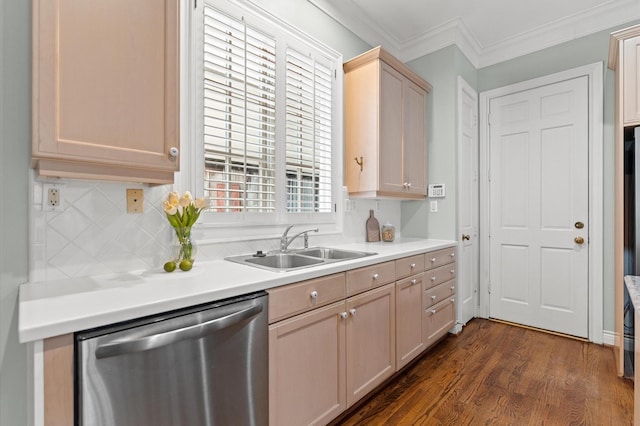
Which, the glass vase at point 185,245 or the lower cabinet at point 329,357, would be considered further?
the glass vase at point 185,245

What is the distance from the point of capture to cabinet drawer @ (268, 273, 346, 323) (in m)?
1.40

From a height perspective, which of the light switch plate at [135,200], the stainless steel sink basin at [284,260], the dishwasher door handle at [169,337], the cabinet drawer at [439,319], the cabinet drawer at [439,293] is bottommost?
the cabinet drawer at [439,319]

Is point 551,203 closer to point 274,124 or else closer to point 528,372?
point 528,372

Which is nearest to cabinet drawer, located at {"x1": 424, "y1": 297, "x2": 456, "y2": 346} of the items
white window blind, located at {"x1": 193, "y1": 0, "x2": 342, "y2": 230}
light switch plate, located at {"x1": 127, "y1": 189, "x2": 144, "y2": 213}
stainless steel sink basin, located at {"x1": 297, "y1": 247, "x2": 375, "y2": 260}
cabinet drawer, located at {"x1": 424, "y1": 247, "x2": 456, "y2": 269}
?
cabinet drawer, located at {"x1": 424, "y1": 247, "x2": 456, "y2": 269}

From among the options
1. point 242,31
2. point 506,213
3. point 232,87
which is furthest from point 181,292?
point 506,213

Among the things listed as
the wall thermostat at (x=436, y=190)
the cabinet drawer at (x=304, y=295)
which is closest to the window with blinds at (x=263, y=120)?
the cabinet drawer at (x=304, y=295)

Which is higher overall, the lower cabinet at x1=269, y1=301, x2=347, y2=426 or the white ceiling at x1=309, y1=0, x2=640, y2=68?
the white ceiling at x1=309, y1=0, x2=640, y2=68

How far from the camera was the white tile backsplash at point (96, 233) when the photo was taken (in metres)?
1.28

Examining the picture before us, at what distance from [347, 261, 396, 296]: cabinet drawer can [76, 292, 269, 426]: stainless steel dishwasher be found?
61cm

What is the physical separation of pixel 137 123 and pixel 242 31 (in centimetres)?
112

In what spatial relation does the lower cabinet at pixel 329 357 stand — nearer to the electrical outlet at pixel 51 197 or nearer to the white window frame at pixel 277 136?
the white window frame at pixel 277 136

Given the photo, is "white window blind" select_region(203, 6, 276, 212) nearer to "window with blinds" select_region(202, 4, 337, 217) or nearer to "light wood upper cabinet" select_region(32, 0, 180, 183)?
"window with blinds" select_region(202, 4, 337, 217)

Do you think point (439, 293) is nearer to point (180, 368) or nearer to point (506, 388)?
point (506, 388)

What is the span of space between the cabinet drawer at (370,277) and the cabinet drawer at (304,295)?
2.9 inches
